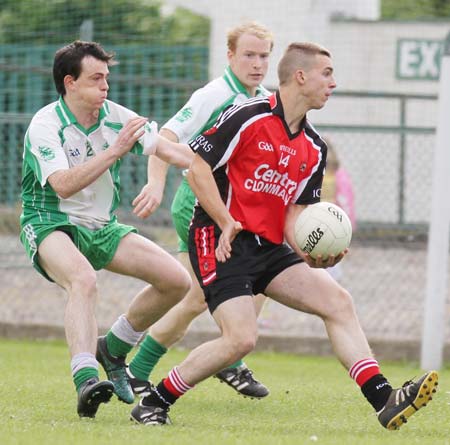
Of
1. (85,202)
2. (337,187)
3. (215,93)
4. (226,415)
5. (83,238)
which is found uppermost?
(215,93)

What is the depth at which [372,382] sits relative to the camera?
6473 millimetres

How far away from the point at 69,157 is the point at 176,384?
1.36 m

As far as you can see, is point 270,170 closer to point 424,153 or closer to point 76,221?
point 76,221

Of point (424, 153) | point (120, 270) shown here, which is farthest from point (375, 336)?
point (120, 270)

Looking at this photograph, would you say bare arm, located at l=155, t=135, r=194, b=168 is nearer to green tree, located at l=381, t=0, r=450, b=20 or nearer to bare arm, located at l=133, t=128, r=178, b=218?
bare arm, located at l=133, t=128, r=178, b=218

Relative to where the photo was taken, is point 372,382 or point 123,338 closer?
point 372,382

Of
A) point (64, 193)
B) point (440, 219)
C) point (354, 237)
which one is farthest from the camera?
point (354, 237)

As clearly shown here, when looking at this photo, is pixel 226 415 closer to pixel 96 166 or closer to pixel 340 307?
pixel 340 307

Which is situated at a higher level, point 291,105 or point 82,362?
point 291,105

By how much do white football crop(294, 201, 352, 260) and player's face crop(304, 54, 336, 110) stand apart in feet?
1.80

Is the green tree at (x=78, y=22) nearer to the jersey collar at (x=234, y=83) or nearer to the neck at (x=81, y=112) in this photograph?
the jersey collar at (x=234, y=83)

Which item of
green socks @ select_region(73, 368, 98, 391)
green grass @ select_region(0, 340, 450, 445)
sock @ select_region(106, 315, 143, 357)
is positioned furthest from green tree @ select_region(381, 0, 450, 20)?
green socks @ select_region(73, 368, 98, 391)

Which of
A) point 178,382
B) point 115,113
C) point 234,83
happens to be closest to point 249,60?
point 234,83

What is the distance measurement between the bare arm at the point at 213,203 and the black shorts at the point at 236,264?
96 mm
